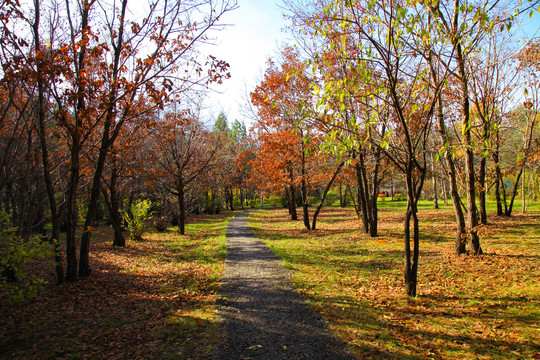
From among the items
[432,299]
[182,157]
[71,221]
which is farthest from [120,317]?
[182,157]

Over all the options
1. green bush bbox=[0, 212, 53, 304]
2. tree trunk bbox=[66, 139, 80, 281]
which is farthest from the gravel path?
tree trunk bbox=[66, 139, 80, 281]

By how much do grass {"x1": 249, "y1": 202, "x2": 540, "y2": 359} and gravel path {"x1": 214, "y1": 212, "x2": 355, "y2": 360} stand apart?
26cm

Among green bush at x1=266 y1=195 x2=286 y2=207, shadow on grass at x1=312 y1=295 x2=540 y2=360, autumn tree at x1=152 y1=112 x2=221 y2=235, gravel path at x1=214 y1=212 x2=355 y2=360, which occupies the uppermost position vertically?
autumn tree at x1=152 y1=112 x2=221 y2=235

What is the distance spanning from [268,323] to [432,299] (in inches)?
111

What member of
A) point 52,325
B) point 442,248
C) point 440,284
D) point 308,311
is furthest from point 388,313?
point 442,248

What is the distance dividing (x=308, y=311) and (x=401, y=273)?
3.02 meters

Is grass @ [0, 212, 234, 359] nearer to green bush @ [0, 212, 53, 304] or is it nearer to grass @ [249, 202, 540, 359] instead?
green bush @ [0, 212, 53, 304]

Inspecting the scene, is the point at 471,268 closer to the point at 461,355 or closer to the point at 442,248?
the point at 442,248

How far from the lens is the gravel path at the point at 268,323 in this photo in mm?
3514

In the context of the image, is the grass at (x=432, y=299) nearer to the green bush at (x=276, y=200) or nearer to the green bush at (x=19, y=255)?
the green bush at (x=19, y=255)

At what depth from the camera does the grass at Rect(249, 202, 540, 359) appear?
3.57 metres

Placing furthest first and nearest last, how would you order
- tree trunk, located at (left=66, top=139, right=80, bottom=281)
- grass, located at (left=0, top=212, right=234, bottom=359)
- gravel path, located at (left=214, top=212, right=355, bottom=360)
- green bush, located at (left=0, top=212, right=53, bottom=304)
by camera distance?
tree trunk, located at (left=66, top=139, right=80, bottom=281), green bush, located at (left=0, top=212, right=53, bottom=304), grass, located at (left=0, top=212, right=234, bottom=359), gravel path, located at (left=214, top=212, right=355, bottom=360)

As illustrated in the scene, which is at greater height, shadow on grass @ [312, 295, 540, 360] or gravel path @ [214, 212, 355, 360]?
gravel path @ [214, 212, 355, 360]

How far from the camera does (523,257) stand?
24.3 feet
